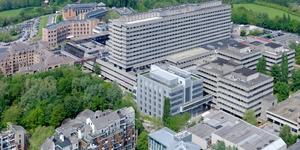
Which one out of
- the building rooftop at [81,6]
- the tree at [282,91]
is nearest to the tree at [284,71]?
the tree at [282,91]

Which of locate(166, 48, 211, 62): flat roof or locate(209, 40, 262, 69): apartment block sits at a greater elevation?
locate(209, 40, 262, 69): apartment block

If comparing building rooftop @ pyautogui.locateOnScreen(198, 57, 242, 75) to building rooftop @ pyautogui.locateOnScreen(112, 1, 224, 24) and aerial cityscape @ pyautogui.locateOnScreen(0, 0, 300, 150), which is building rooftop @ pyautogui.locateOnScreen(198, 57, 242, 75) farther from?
building rooftop @ pyautogui.locateOnScreen(112, 1, 224, 24)

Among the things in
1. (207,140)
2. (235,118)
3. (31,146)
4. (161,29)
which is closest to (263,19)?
(161,29)

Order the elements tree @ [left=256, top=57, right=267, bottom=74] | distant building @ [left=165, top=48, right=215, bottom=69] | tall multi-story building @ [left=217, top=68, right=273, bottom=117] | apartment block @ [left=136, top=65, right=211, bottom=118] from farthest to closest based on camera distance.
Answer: distant building @ [left=165, top=48, right=215, bottom=69] → tree @ [left=256, top=57, right=267, bottom=74] → apartment block @ [left=136, top=65, right=211, bottom=118] → tall multi-story building @ [left=217, top=68, right=273, bottom=117]

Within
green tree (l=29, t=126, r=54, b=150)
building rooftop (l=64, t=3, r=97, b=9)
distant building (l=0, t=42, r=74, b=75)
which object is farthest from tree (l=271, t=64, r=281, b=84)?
building rooftop (l=64, t=3, r=97, b=9)

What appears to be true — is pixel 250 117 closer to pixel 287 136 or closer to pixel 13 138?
pixel 287 136

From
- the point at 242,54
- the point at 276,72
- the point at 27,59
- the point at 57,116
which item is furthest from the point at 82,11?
the point at 57,116
